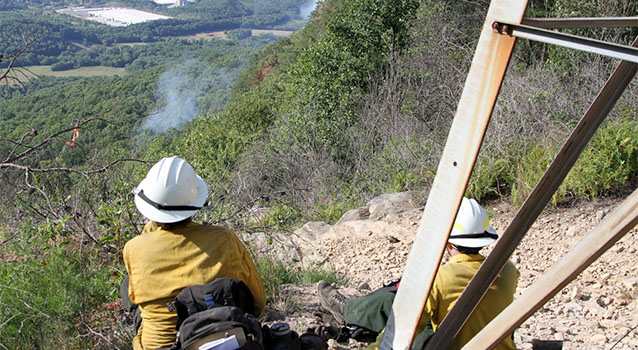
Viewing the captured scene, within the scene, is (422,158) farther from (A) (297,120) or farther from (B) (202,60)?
(B) (202,60)

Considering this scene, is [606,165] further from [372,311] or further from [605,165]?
[372,311]

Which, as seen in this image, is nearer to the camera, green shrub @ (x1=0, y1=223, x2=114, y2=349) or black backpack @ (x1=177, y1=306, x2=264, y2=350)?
black backpack @ (x1=177, y1=306, x2=264, y2=350)

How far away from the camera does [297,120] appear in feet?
48.1

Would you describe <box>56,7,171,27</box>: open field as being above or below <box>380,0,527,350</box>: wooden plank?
below

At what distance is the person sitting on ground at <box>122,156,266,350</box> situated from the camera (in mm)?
2617

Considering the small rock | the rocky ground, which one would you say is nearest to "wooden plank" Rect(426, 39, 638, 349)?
the rocky ground

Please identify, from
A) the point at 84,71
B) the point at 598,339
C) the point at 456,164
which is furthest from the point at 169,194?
the point at 84,71

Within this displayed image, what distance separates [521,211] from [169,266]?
5.66ft

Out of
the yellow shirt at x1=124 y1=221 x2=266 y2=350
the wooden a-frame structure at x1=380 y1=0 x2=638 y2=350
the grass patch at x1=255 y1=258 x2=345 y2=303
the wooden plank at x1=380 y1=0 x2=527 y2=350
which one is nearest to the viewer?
the wooden a-frame structure at x1=380 y1=0 x2=638 y2=350

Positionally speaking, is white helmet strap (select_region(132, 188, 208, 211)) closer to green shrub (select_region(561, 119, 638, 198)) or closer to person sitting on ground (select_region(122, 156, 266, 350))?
person sitting on ground (select_region(122, 156, 266, 350))

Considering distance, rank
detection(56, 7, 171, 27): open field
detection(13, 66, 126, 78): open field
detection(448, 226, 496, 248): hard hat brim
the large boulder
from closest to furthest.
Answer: detection(448, 226, 496, 248): hard hat brim → the large boulder → detection(13, 66, 126, 78): open field → detection(56, 7, 171, 27): open field

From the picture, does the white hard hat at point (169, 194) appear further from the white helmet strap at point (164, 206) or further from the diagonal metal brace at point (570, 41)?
the diagonal metal brace at point (570, 41)

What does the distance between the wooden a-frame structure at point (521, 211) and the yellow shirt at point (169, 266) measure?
36.8 inches

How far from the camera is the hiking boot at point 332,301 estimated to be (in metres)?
4.05
